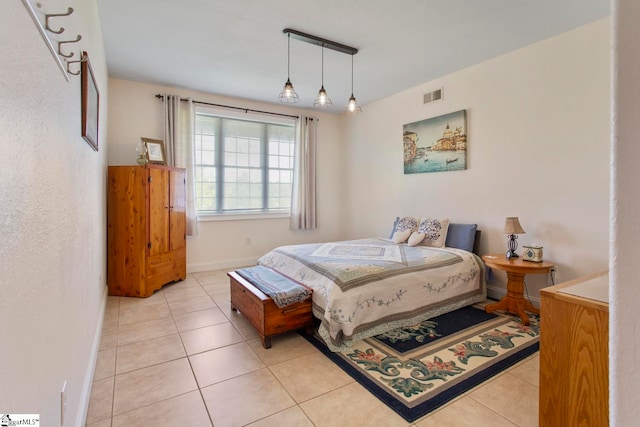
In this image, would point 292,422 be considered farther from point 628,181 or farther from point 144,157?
point 144,157

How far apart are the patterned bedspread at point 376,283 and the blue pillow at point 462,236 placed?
170mm

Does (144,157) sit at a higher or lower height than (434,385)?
higher

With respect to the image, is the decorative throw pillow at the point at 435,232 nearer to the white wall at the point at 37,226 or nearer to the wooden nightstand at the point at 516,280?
the wooden nightstand at the point at 516,280

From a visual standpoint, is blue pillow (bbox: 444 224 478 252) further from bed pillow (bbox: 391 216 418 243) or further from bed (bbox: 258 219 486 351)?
bed pillow (bbox: 391 216 418 243)

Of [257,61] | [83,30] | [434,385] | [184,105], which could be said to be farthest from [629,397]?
[184,105]

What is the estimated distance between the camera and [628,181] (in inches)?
18.3

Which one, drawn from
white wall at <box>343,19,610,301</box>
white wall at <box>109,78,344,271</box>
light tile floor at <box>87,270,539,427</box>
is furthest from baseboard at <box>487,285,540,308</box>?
white wall at <box>109,78,344,271</box>

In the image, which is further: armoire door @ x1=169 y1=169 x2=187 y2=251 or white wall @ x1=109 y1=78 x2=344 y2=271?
white wall @ x1=109 y1=78 x2=344 y2=271

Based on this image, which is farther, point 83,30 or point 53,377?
point 83,30

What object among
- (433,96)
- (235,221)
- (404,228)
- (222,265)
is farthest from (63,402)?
(433,96)

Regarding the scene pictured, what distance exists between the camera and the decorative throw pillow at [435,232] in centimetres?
378

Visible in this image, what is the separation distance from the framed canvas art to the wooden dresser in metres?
2.75

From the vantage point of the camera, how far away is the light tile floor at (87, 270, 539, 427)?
1.69 meters

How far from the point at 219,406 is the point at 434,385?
1.27 m
